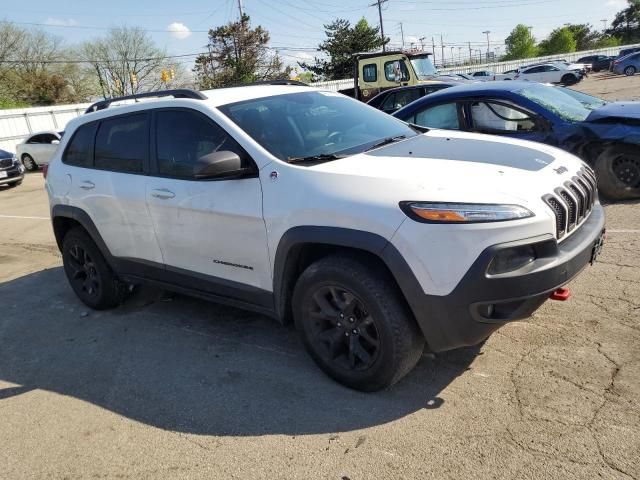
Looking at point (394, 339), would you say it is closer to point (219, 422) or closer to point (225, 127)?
point (219, 422)

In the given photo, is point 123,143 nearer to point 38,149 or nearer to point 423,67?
point 423,67

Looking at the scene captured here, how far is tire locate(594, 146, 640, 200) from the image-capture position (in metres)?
6.26

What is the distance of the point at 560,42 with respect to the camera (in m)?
79.7

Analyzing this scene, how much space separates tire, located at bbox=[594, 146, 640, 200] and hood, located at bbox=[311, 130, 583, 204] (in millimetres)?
3117

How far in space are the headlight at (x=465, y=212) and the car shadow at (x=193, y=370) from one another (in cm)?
108

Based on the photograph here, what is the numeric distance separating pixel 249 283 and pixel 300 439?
1117mm

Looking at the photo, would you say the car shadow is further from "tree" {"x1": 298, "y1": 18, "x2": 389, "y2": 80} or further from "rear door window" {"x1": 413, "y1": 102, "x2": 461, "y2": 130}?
"tree" {"x1": 298, "y1": 18, "x2": 389, "y2": 80}

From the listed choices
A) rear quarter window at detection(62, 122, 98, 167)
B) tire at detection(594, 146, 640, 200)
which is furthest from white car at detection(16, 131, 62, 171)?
tire at detection(594, 146, 640, 200)

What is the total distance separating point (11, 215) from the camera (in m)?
11.0

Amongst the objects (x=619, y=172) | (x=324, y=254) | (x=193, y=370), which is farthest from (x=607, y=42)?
(x=193, y=370)

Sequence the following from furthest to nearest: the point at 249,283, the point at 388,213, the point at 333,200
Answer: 1. the point at 249,283
2. the point at 333,200
3. the point at 388,213

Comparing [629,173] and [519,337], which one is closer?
[519,337]

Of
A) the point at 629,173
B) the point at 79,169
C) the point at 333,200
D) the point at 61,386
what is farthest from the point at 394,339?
Result: the point at 629,173

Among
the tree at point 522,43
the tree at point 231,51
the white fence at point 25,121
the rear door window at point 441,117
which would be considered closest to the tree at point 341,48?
the tree at point 231,51
